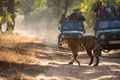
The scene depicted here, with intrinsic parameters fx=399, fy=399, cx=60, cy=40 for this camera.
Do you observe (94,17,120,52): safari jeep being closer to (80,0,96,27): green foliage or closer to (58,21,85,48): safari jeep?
(58,21,85,48): safari jeep

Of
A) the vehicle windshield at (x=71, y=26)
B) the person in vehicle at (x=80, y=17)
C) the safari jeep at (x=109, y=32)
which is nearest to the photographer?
the safari jeep at (x=109, y=32)

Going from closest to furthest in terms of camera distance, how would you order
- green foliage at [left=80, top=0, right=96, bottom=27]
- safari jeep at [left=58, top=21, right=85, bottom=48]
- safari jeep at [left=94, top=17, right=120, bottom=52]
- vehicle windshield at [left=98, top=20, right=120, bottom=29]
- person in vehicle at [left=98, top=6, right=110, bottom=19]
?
safari jeep at [left=94, top=17, right=120, bottom=52] → vehicle windshield at [left=98, top=20, right=120, bottom=29] → person in vehicle at [left=98, top=6, right=110, bottom=19] → safari jeep at [left=58, top=21, right=85, bottom=48] → green foliage at [left=80, top=0, right=96, bottom=27]

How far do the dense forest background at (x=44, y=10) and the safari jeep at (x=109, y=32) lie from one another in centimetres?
437

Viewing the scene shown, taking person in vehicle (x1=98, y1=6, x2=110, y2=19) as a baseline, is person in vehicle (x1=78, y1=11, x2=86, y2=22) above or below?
below

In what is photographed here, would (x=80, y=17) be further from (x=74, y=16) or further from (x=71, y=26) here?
(x=71, y=26)

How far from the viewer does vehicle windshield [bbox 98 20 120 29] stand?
2175 cm

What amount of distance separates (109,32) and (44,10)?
7278 cm

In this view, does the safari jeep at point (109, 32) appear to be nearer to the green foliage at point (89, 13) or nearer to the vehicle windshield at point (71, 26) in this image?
the vehicle windshield at point (71, 26)

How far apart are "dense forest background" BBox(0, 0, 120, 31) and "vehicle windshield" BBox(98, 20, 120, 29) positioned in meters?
4.32

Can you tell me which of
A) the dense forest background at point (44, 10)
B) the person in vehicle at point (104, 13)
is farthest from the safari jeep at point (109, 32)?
the dense forest background at point (44, 10)

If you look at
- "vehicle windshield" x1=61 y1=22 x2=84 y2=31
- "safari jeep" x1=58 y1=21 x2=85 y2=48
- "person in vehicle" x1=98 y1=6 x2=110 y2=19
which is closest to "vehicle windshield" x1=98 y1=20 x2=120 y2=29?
"person in vehicle" x1=98 y1=6 x2=110 y2=19

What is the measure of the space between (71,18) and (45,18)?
69.3 m

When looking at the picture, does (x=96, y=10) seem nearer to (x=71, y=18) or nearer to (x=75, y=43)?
(x=71, y=18)

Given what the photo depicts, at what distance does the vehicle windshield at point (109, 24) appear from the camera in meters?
21.8
